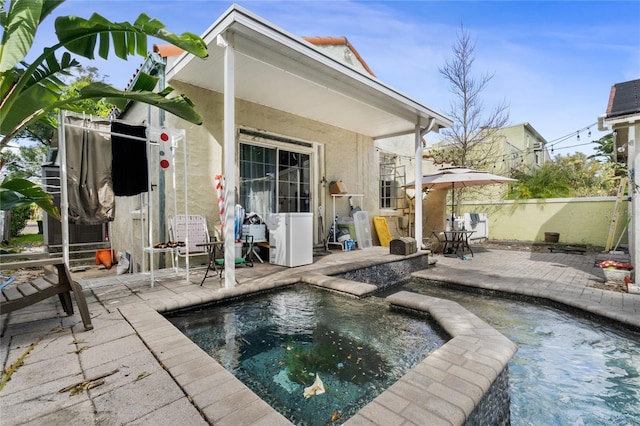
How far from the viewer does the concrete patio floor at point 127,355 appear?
145 cm

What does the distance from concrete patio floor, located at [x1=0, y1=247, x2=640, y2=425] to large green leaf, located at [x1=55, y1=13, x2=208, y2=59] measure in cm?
273

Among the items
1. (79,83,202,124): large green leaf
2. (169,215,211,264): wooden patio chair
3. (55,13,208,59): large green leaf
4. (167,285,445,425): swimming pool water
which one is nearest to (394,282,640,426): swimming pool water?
(167,285,445,425): swimming pool water

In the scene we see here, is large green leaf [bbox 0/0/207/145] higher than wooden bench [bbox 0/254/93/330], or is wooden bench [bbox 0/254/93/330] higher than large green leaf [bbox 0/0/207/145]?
large green leaf [bbox 0/0/207/145]

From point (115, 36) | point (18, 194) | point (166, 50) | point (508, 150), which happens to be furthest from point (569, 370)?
point (508, 150)

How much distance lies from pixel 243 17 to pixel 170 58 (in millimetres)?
2583

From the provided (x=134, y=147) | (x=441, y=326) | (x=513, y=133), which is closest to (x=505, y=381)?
(x=441, y=326)

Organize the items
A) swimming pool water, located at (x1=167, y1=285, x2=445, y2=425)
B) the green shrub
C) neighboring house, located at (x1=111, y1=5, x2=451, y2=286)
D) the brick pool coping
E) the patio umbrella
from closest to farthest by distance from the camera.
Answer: the brick pool coping < swimming pool water, located at (x1=167, y1=285, x2=445, y2=425) < neighboring house, located at (x1=111, y1=5, x2=451, y2=286) < the patio umbrella < the green shrub

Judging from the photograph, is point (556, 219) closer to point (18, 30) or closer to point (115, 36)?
point (115, 36)

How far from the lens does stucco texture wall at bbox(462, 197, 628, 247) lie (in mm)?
9102

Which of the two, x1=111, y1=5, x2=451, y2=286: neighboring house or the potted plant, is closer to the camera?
x1=111, y1=5, x2=451, y2=286: neighboring house

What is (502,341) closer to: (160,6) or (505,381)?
(505,381)

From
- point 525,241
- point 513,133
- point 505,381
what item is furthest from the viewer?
point 513,133

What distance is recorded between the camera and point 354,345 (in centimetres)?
264

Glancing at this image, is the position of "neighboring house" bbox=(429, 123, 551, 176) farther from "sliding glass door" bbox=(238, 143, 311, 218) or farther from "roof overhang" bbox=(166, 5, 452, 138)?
"sliding glass door" bbox=(238, 143, 311, 218)
